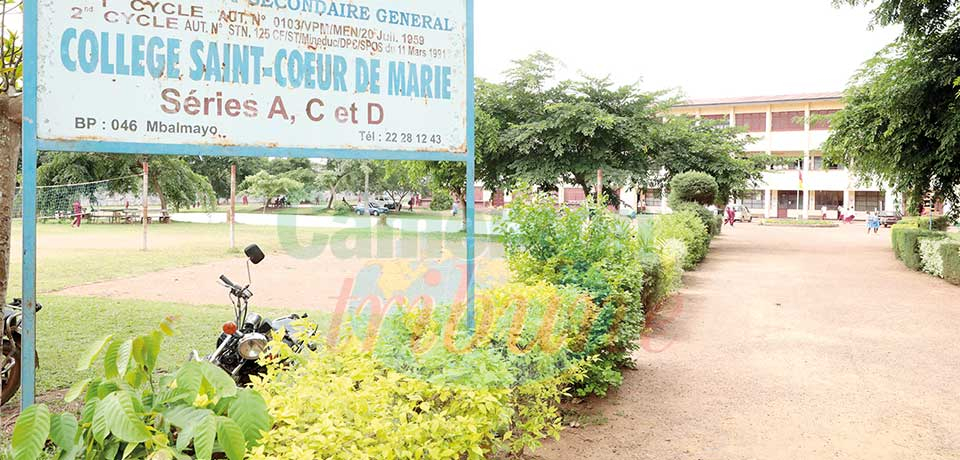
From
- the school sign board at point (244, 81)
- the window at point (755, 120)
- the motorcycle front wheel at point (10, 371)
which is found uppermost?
the window at point (755, 120)

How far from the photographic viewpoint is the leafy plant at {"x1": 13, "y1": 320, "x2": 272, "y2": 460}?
5.61ft

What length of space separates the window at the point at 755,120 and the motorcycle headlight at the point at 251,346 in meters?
46.2

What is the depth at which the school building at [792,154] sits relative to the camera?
43906 mm

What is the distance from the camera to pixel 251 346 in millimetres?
3945

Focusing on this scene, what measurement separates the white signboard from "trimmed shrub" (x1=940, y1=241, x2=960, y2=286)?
12.0m

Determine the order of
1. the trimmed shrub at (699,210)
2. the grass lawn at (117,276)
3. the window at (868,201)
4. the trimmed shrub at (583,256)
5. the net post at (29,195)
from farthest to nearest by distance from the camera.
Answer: the window at (868,201), the trimmed shrub at (699,210), the grass lawn at (117,276), the trimmed shrub at (583,256), the net post at (29,195)

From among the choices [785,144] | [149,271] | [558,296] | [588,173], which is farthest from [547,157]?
[785,144]

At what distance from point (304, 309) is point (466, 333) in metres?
6.21

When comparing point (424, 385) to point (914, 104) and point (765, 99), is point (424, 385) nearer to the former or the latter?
point (914, 104)

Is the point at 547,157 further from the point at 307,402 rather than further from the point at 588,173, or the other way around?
the point at 307,402

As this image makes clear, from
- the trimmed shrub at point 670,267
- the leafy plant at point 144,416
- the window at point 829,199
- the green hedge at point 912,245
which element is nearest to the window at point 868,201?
the window at point 829,199

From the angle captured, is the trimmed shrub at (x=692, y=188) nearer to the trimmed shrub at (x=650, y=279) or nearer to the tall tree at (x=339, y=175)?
the trimmed shrub at (x=650, y=279)

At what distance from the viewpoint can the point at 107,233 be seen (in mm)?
21844

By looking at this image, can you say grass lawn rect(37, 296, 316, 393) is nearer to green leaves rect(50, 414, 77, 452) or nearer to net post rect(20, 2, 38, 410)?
net post rect(20, 2, 38, 410)
